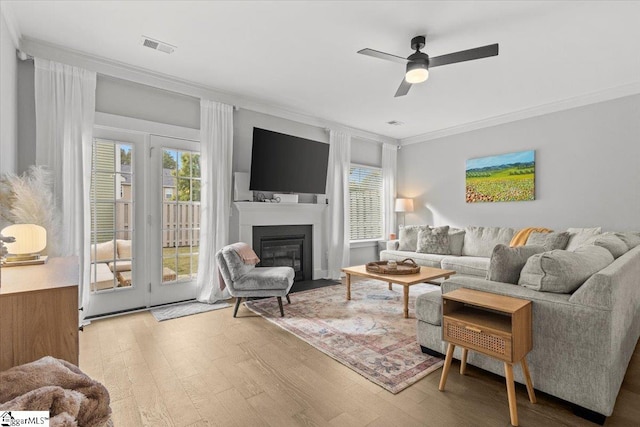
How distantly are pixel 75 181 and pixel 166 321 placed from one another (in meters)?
1.65

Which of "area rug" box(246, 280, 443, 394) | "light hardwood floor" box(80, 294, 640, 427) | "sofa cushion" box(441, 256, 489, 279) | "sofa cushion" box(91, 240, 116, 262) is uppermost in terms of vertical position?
"sofa cushion" box(91, 240, 116, 262)

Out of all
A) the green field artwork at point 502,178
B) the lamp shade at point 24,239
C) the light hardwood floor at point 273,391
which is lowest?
the light hardwood floor at point 273,391

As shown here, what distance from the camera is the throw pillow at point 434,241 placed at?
17.0ft

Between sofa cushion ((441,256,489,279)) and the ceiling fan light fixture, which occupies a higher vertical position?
the ceiling fan light fixture

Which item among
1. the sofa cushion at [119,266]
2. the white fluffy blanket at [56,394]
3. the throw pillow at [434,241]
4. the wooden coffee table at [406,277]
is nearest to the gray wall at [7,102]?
the sofa cushion at [119,266]

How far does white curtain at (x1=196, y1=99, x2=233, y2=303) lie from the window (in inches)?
101

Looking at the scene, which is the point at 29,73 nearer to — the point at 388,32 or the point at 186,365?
the point at 186,365

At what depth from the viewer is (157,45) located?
3.03 m

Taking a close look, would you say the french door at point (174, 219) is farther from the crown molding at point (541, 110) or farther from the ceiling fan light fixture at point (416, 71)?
the crown molding at point (541, 110)

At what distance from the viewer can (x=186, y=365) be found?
94.2 inches

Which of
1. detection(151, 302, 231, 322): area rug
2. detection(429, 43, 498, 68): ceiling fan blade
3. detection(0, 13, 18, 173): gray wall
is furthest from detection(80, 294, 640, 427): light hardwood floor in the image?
detection(429, 43, 498, 68): ceiling fan blade

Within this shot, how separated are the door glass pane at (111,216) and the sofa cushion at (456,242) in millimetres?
4570

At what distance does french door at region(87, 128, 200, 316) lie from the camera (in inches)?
136

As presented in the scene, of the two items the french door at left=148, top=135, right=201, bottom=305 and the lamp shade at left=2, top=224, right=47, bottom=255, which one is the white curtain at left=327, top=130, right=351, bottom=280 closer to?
the french door at left=148, top=135, right=201, bottom=305
